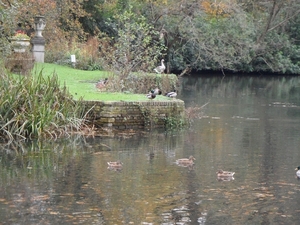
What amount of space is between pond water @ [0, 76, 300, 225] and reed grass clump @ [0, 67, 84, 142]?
0.58m

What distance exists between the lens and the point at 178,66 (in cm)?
4972

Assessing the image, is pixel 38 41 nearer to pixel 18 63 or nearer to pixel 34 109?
pixel 18 63

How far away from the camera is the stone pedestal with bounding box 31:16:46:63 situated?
33938mm

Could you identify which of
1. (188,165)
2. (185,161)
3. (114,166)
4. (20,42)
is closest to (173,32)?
(20,42)

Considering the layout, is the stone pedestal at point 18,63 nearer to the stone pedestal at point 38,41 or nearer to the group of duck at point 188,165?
the stone pedestal at point 38,41

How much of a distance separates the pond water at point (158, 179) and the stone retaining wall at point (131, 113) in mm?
741

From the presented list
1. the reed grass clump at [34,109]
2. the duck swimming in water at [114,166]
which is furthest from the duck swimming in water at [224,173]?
the reed grass clump at [34,109]

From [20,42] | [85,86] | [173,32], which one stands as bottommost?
[85,86]

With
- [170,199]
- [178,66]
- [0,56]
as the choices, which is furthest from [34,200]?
[178,66]

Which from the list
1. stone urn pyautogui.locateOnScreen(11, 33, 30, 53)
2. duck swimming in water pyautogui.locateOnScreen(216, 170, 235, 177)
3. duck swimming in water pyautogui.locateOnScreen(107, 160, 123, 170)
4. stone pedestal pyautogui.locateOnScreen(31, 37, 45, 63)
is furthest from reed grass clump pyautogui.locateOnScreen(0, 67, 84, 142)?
stone pedestal pyautogui.locateOnScreen(31, 37, 45, 63)

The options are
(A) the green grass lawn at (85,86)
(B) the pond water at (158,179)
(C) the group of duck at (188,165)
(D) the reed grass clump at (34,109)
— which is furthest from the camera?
(A) the green grass lawn at (85,86)

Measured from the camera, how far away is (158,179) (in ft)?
44.7

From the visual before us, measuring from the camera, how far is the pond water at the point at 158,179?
435 inches

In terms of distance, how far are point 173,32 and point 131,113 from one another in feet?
86.5
